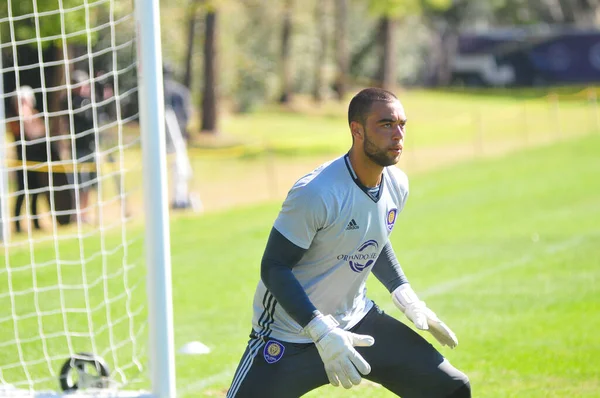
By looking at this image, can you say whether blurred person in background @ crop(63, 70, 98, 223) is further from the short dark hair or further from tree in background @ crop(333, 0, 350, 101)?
tree in background @ crop(333, 0, 350, 101)

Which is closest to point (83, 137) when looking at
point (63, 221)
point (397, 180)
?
point (63, 221)

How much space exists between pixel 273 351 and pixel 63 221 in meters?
12.3

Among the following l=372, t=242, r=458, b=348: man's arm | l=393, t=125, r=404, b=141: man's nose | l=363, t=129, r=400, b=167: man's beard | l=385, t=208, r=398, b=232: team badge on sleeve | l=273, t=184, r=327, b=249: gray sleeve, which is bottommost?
l=372, t=242, r=458, b=348: man's arm

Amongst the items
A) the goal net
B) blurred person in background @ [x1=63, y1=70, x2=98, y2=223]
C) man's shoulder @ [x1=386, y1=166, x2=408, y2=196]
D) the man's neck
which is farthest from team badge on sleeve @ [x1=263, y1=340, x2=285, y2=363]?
blurred person in background @ [x1=63, y1=70, x2=98, y2=223]

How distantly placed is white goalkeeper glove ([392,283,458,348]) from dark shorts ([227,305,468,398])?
0.11 metres

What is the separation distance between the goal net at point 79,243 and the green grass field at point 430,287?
5cm

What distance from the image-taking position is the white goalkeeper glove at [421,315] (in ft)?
17.6

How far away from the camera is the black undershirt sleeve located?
4770mm

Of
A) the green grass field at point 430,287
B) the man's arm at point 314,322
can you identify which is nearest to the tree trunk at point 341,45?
the green grass field at point 430,287

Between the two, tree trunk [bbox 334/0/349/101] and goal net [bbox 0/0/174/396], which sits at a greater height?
goal net [bbox 0/0/174/396]

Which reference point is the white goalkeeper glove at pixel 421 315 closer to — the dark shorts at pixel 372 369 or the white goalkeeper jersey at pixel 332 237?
the dark shorts at pixel 372 369

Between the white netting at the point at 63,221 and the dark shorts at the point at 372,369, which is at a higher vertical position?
the dark shorts at the point at 372,369

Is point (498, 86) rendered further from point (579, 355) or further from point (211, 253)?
point (579, 355)

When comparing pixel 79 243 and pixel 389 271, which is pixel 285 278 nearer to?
pixel 389 271
